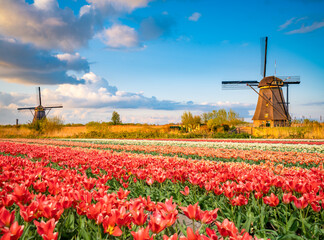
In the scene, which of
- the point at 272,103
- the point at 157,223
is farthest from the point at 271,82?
the point at 157,223

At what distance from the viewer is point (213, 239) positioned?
1.27m

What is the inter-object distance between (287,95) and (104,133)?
24.5 m

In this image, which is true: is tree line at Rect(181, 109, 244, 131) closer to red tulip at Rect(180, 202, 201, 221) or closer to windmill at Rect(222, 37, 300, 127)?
windmill at Rect(222, 37, 300, 127)

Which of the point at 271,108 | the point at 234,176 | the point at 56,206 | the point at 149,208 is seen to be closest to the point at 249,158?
the point at 234,176

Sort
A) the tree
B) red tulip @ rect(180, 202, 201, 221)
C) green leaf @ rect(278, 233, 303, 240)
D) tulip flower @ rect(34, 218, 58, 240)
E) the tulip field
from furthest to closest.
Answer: the tree, green leaf @ rect(278, 233, 303, 240), red tulip @ rect(180, 202, 201, 221), the tulip field, tulip flower @ rect(34, 218, 58, 240)

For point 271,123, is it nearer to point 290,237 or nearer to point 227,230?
point 290,237

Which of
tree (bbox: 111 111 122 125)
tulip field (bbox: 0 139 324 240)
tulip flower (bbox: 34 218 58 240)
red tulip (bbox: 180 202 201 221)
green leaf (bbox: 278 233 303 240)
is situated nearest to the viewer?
tulip flower (bbox: 34 218 58 240)

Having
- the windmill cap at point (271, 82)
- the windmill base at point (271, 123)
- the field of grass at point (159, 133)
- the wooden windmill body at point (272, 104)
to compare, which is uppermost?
the windmill cap at point (271, 82)

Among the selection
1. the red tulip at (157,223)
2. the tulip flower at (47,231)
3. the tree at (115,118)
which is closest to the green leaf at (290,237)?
the red tulip at (157,223)

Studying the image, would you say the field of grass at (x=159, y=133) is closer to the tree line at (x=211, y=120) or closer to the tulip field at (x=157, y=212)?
the tree line at (x=211, y=120)

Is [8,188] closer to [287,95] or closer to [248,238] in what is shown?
[248,238]

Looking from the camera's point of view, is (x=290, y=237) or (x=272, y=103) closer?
(x=290, y=237)

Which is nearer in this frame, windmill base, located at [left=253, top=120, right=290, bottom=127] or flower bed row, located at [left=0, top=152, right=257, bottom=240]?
flower bed row, located at [left=0, top=152, right=257, bottom=240]

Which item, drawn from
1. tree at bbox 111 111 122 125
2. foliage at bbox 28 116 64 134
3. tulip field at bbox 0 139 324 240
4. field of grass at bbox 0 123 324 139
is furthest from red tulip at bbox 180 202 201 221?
tree at bbox 111 111 122 125
